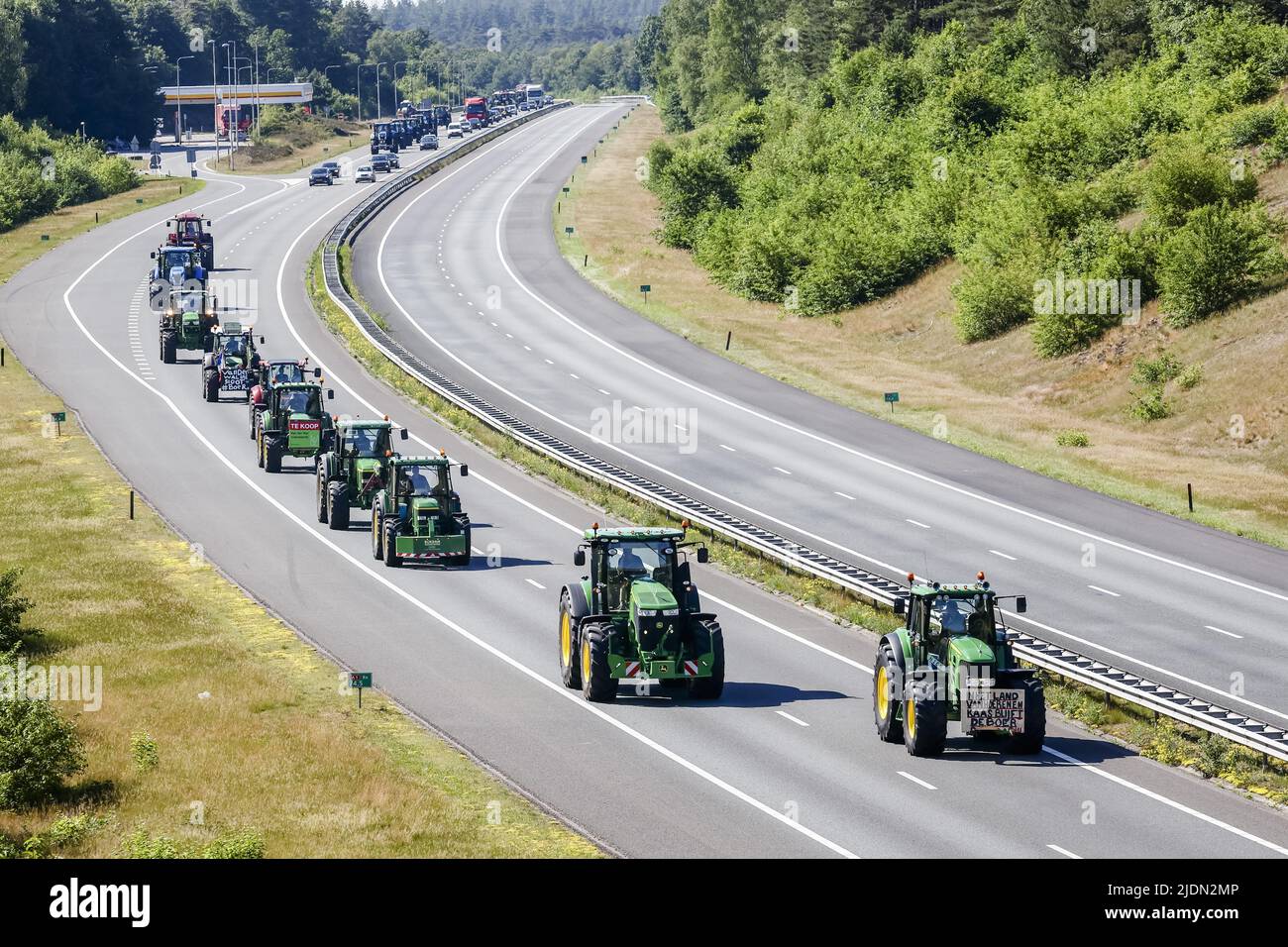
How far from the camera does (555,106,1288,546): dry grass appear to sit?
2101 inches

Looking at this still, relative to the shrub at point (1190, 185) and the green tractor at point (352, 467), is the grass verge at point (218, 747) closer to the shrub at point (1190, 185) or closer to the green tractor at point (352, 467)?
the green tractor at point (352, 467)

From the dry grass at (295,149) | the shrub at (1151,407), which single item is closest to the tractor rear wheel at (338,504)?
the shrub at (1151,407)

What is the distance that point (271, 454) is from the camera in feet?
174

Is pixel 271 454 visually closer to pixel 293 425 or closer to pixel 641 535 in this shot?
pixel 293 425

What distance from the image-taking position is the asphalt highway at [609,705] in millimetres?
24266

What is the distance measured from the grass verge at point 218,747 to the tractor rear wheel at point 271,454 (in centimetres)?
912

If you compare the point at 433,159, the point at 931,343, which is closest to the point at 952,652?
the point at 931,343

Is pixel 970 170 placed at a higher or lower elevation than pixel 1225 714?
higher

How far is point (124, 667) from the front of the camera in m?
33.0

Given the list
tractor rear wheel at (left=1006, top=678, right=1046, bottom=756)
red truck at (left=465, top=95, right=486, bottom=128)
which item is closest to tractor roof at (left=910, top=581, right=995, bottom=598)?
tractor rear wheel at (left=1006, top=678, right=1046, bottom=756)
